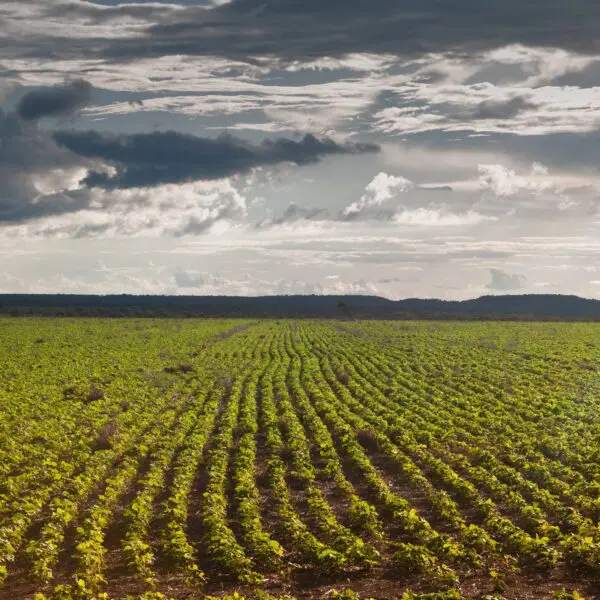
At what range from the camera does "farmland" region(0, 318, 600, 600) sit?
40.8 feet

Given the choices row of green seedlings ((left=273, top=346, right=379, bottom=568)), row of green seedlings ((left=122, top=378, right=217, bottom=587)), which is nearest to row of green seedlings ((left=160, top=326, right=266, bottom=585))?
row of green seedlings ((left=122, top=378, right=217, bottom=587))

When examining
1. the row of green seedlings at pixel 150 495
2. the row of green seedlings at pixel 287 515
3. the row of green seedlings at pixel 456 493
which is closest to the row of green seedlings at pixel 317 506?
the row of green seedlings at pixel 287 515

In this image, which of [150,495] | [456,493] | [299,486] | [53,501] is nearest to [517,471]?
[456,493]

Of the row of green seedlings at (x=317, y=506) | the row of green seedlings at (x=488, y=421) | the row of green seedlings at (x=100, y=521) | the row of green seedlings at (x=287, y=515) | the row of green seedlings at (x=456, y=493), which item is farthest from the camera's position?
the row of green seedlings at (x=488, y=421)

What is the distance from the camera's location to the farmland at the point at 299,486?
12430 mm

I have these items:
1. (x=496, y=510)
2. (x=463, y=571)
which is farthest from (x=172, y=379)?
(x=463, y=571)

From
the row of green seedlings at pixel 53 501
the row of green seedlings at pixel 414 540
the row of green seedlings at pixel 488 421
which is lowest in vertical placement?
the row of green seedlings at pixel 53 501

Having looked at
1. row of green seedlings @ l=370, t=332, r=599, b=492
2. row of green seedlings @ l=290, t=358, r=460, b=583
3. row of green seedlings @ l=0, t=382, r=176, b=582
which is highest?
row of green seedlings @ l=370, t=332, r=599, b=492

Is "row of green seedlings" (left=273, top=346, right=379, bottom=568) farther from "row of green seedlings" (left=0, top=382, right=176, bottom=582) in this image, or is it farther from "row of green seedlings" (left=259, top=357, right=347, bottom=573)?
"row of green seedlings" (left=0, top=382, right=176, bottom=582)

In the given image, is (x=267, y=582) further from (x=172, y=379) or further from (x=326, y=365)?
(x=326, y=365)

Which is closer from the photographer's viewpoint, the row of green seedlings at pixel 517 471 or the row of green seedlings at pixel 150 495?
the row of green seedlings at pixel 150 495

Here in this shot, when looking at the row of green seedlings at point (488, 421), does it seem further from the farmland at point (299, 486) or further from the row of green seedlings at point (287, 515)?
the row of green seedlings at point (287, 515)

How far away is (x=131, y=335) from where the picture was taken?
74438mm

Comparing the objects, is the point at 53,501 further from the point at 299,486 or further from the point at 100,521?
the point at 299,486
